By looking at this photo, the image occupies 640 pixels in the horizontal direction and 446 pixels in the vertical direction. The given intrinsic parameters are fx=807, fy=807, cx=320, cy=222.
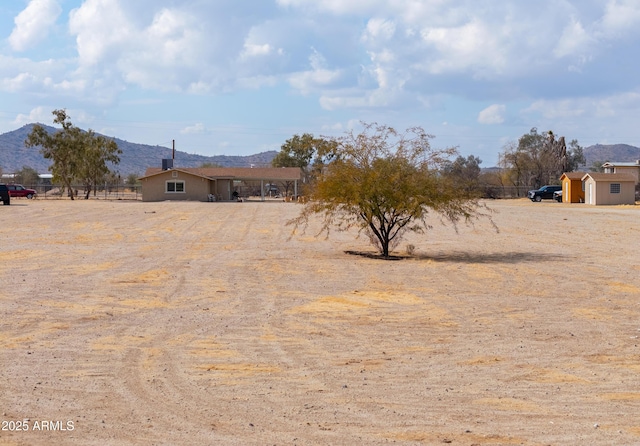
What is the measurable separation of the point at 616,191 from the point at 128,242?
167 ft

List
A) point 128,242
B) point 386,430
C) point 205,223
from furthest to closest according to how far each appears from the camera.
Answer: point 205,223
point 128,242
point 386,430

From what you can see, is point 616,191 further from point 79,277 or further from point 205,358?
point 205,358

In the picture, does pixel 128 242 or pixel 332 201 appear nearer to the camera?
pixel 332 201

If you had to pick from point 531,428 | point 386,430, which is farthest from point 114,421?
point 531,428

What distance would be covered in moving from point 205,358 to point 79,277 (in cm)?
888

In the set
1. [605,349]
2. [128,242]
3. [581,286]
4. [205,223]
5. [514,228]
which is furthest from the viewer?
[205,223]

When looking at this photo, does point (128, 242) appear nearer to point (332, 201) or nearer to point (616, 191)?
point (332, 201)

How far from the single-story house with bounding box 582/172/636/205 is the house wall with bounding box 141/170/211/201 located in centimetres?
3472

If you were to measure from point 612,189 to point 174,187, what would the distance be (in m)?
39.1

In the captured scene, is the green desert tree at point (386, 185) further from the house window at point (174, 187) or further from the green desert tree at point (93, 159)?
the green desert tree at point (93, 159)

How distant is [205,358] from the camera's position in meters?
10.3

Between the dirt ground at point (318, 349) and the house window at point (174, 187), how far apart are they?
52499mm

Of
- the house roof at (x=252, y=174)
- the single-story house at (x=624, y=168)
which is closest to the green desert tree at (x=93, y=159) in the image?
the house roof at (x=252, y=174)

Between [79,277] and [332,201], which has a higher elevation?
[332,201]
